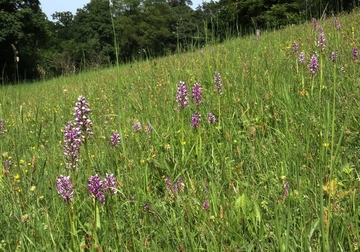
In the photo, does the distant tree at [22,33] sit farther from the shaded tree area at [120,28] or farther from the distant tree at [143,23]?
the distant tree at [143,23]

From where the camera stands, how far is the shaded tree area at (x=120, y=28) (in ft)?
17.5

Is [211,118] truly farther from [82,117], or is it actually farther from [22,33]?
[22,33]

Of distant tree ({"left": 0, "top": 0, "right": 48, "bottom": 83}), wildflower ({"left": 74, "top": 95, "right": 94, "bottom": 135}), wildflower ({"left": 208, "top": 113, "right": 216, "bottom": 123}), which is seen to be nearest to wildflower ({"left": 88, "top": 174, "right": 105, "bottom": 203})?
wildflower ({"left": 74, "top": 95, "right": 94, "bottom": 135})

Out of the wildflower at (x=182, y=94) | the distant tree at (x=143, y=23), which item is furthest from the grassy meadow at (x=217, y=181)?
the distant tree at (x=143, y=23)

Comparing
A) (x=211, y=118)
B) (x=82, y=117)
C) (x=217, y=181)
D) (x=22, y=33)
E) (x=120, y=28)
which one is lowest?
(x=217, y=181)

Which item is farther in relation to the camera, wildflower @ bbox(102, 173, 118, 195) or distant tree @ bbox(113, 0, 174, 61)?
distant tree @ bbox(113, 0, 174, 61)

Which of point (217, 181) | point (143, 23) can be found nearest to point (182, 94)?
point (217, 181)

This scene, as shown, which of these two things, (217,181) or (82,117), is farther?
(217,181)

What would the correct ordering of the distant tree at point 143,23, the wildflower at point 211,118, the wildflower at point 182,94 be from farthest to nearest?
the distant tree at point 143,23 → the wildflower at point 211,118 → the wildflower at point 182,94

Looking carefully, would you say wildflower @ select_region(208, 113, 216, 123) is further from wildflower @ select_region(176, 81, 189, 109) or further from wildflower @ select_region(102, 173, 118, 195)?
wildflower @ select_region(102, 173, 118, 195)

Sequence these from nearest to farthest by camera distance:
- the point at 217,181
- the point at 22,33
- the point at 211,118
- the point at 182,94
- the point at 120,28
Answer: the point at 217,181 → the point at 182,94 → the point at 211,118 → the point at 22,33 → the point at 120,28

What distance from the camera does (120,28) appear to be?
1847 inches

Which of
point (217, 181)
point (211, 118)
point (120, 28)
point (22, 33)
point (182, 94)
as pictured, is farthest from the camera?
point (120, 28)

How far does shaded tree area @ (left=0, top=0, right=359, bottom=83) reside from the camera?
5.32 metres
